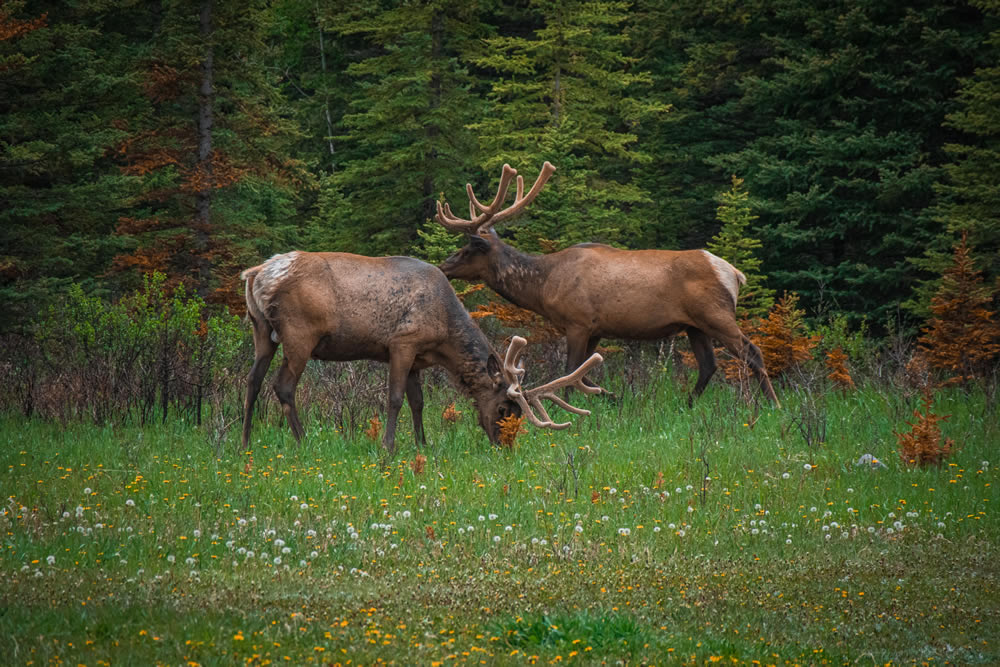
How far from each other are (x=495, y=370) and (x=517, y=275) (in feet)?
10.1

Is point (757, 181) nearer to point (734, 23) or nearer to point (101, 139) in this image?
point (734, 23)

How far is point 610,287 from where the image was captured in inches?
490

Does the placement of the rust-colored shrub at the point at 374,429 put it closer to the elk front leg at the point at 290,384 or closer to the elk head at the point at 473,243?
the elk front leg at the point at 290,384

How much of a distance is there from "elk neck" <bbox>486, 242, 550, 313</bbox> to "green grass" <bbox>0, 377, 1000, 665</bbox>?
9.25 feet

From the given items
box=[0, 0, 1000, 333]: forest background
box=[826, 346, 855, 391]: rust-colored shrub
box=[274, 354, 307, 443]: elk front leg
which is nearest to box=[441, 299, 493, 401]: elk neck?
box=[274, 354, 307, 443]: elk front leg

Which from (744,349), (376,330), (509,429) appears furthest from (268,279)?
(744,349)

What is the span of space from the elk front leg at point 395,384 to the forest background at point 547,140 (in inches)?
270

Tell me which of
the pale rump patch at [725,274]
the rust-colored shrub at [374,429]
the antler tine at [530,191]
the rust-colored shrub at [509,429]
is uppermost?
the antler tine at [530,191]

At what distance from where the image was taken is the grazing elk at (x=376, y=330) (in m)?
9.63

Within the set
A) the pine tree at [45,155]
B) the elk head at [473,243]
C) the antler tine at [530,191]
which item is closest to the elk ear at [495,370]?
the antler tine at [530,191]

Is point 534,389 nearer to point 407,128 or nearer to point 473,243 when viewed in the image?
point 473,243

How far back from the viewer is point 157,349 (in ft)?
39.5

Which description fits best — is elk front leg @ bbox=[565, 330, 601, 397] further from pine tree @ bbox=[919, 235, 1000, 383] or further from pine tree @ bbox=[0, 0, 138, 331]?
pine tree @ bbox=[0, 0, 138, 331]

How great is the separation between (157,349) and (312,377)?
7.03 ft
